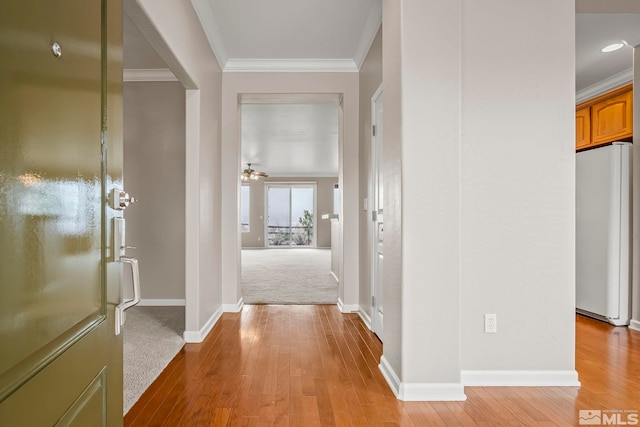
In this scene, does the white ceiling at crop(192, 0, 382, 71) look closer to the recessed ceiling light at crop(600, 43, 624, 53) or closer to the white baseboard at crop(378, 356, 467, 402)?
the recessed ceiling light at crop(600, 43, 624, 53)

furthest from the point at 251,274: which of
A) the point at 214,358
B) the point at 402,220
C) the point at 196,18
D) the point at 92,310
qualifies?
the point at 92,310

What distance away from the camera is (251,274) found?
695 centimetres

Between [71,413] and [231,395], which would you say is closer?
[71,413]

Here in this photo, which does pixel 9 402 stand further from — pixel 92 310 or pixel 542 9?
pixel 542 9

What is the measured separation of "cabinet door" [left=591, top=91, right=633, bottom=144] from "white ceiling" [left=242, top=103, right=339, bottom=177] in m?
3.14

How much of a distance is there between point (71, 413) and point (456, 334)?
1897 mm

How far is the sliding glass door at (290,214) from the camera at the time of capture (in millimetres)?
13133

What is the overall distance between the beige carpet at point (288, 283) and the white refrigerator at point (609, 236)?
2.68 meters

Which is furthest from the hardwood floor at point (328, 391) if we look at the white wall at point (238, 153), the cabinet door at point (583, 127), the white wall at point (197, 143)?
the cabinet door at point (583, 127)

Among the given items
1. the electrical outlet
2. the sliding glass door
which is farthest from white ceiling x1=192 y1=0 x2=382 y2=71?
the sliding glass door

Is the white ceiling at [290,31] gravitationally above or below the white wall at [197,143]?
above

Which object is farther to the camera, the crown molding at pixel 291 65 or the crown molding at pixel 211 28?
the crown molding at pixel 291 65

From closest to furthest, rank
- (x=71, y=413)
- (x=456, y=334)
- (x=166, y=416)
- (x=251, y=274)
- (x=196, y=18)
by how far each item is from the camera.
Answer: (x=71, y=413) < (x=166, y=416) < (x=456, y=334) < (x=196, y=18) < (x=251, y=274)

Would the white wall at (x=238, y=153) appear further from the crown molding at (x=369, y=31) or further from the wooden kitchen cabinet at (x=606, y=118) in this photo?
the wooden kitchen cabinet at (x=606, y=118)
